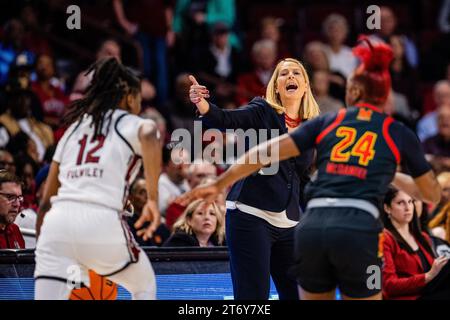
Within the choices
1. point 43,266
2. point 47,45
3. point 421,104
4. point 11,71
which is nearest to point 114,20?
point 47,45

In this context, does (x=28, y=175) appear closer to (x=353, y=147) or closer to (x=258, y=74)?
(x=258, y=74)

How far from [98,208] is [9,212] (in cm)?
207

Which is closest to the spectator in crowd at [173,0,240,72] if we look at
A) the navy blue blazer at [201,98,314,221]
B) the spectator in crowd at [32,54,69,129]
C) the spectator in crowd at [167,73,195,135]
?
the spectator in crowd at [167,73,195,135]

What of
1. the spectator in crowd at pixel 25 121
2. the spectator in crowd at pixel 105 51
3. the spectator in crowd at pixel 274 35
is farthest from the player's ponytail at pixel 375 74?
the spectator in crowd at pixel 274 35

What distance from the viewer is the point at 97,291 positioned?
599 cm

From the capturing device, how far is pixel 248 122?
595 cm

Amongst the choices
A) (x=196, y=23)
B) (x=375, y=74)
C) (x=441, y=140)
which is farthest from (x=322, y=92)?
(x=375, y=74)

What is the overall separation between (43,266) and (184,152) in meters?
5.67

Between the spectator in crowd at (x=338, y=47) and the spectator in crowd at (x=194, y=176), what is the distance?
351 cm

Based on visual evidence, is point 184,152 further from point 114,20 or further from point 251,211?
point 251,211

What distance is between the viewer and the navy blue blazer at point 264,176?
584 centimetres

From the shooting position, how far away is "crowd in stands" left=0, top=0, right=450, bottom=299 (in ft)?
32.9

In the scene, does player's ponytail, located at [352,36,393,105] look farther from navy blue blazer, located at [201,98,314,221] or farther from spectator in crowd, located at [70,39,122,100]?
spectator in crowd, located at [70,39,122,100]
